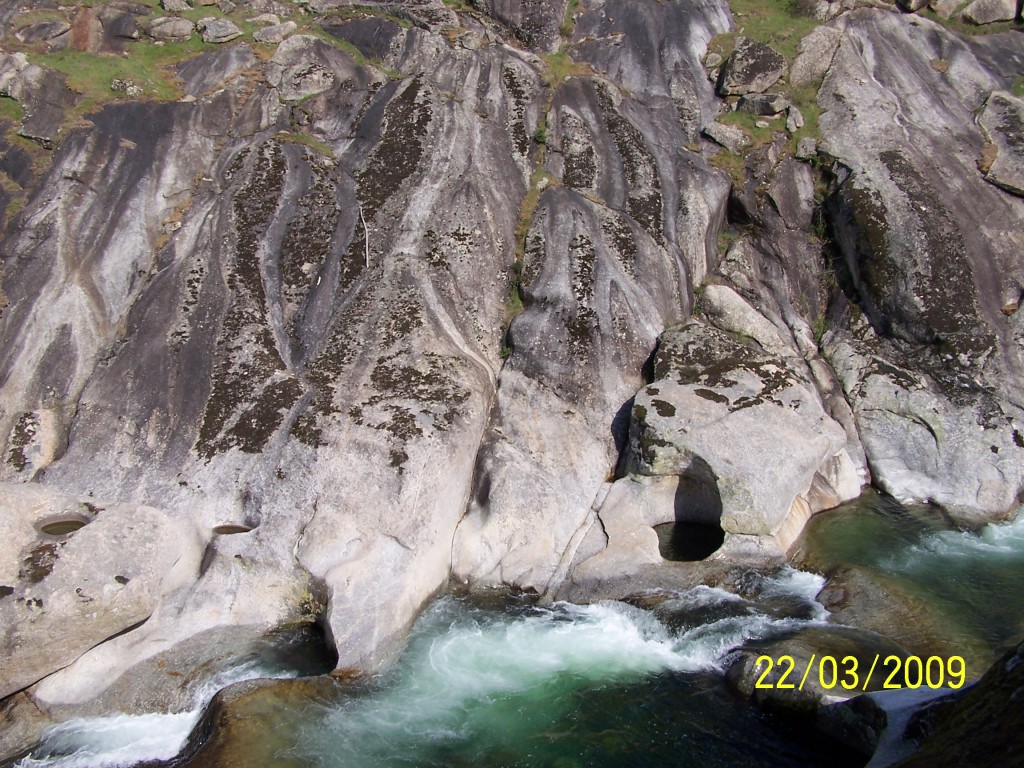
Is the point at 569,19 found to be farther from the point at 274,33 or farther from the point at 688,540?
the point at 688,540

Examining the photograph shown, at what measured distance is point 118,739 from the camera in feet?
42.3

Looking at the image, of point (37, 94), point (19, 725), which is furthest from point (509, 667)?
point (37, 94)

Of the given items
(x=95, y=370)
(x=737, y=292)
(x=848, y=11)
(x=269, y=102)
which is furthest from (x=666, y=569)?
(x=848, y=11)

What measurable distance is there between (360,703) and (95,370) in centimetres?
1264

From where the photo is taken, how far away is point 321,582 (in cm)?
1552

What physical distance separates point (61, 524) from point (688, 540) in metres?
15.0

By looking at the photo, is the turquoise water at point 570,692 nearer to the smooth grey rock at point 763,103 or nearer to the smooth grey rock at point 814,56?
the smooth grey rock at point 763,103

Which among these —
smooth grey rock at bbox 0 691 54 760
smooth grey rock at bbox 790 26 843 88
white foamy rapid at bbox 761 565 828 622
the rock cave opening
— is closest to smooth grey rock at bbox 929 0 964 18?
smooth grey rock at bbox 790 26 843 88

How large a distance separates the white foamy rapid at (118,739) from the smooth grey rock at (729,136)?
26020 mm

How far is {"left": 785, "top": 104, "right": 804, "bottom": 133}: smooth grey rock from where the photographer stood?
28241mm

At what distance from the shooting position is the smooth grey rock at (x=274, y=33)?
30734 mm

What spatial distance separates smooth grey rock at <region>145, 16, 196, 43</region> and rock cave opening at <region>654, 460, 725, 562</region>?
29.2m

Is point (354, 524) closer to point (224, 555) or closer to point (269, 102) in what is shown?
point (224, 555)

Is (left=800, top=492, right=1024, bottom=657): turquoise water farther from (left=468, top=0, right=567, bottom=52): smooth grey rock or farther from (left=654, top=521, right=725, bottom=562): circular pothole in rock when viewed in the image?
(left=468, top=0, right=567, bottom=52): smooth grey rock
